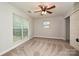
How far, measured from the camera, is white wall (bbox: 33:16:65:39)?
182 centimetres

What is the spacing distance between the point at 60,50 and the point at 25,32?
917mm

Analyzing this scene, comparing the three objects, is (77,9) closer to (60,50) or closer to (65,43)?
(65,43)

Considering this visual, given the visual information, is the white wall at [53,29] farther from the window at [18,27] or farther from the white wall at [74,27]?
the window at [18,27]

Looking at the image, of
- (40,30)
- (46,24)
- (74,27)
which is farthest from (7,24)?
(74,27)

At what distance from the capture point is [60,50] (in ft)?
Result: 6.07

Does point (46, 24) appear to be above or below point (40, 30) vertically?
above

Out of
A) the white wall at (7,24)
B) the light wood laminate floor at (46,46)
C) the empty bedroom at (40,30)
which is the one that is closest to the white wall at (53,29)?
the empty bedroom at (40,30)

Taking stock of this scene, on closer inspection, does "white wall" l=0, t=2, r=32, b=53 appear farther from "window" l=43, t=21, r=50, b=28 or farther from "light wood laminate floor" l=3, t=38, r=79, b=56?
"window" l=43, t=21, r=50, b=28

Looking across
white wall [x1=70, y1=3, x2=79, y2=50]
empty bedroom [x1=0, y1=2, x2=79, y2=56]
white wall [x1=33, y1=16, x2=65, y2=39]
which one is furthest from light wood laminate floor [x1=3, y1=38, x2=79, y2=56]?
white wall [x1=70, y1=3, x2=79, y2=50]

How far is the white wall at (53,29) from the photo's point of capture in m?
1.82

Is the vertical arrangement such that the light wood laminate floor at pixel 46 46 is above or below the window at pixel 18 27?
below

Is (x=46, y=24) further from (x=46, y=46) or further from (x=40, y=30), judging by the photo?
(x=46, y=46)

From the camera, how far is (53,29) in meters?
1.86

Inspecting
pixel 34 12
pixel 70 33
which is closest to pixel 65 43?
pixel 70 33
